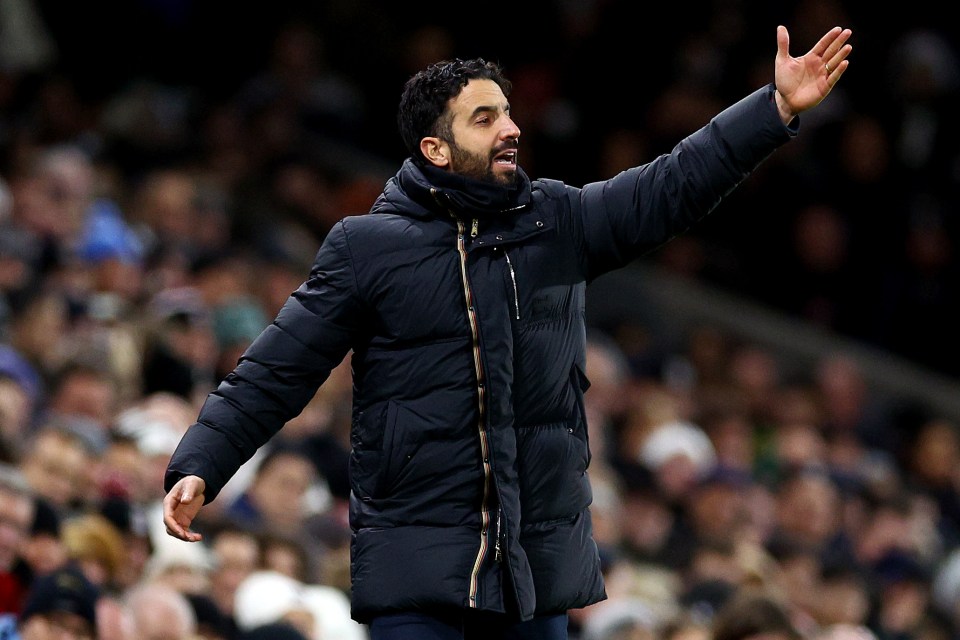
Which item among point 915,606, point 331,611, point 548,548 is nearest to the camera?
point 548,548

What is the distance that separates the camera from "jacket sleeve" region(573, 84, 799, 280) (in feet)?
13.1

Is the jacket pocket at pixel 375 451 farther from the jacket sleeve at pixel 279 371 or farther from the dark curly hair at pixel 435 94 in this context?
the dark curly hair at pixel 435 94

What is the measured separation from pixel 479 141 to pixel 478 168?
6 cm

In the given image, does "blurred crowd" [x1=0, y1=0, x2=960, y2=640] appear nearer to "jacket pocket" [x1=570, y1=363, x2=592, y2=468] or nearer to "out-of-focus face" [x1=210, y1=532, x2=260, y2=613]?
"out-of-focus face" [x1=210, y1=532, x2=260, y2=613]

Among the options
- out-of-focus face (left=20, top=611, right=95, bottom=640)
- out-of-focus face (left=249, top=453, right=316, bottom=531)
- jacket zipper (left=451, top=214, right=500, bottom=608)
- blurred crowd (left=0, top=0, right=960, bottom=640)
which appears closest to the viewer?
jacket zipper (left=451, top=214, right=500, bottom=608)

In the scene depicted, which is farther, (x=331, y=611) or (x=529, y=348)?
(x=331, y=611)

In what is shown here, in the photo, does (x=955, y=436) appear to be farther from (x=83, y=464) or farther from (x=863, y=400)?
(x=83, y=464)

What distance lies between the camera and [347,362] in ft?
32.6

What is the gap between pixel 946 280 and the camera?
40.0 feet

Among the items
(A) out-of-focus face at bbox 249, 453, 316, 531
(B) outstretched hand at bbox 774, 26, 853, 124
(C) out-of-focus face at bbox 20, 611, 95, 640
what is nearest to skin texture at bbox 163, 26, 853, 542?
(B) outstretched hand at bbox 774, 26, 853, 124

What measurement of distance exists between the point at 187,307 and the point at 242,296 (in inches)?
33.0

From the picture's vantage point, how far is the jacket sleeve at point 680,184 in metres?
4.01

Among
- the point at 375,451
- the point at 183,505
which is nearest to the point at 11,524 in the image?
the point at 183,505

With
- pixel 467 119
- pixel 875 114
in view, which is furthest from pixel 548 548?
pixel 875 114
